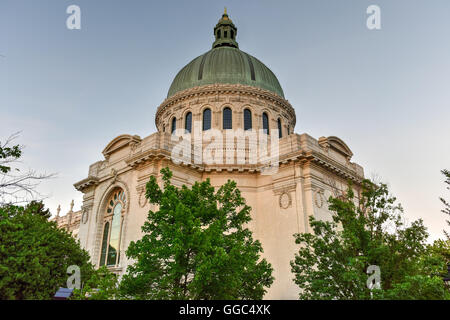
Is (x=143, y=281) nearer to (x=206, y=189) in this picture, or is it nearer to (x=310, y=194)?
(x=206, y=189)

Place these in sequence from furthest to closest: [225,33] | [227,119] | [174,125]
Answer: [225,33], [174,125], [227,119]

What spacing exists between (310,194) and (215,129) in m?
11.5

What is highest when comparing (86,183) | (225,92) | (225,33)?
(225,33)

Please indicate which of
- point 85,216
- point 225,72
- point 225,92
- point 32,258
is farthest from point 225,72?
point 32,258

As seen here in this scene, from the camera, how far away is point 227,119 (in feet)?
99.6

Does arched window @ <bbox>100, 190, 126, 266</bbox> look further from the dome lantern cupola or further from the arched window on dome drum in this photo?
the dome lantern cupola

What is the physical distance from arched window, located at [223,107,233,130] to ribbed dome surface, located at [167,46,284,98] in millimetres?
2951

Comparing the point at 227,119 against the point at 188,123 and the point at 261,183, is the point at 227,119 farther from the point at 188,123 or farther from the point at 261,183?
the point at 261,183

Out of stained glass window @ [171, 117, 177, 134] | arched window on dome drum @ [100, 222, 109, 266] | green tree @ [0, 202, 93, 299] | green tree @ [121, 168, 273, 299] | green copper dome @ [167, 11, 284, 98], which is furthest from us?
Answer: green copper dome @ [167, 11, 284, 98]

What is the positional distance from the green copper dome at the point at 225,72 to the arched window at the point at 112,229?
13266 millimetres

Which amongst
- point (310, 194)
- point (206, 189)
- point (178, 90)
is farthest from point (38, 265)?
point (178, 90)

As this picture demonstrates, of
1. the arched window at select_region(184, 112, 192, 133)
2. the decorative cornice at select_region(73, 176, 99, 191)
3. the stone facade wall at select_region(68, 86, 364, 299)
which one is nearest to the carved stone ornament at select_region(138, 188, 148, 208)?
the stone facade wall at select_region(68, 86, 364, 299)

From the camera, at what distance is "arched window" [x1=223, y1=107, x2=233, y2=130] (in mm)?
30002

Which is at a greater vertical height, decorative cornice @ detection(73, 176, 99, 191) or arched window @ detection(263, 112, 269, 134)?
arched window @ detection(263, 112, 269, 134)
